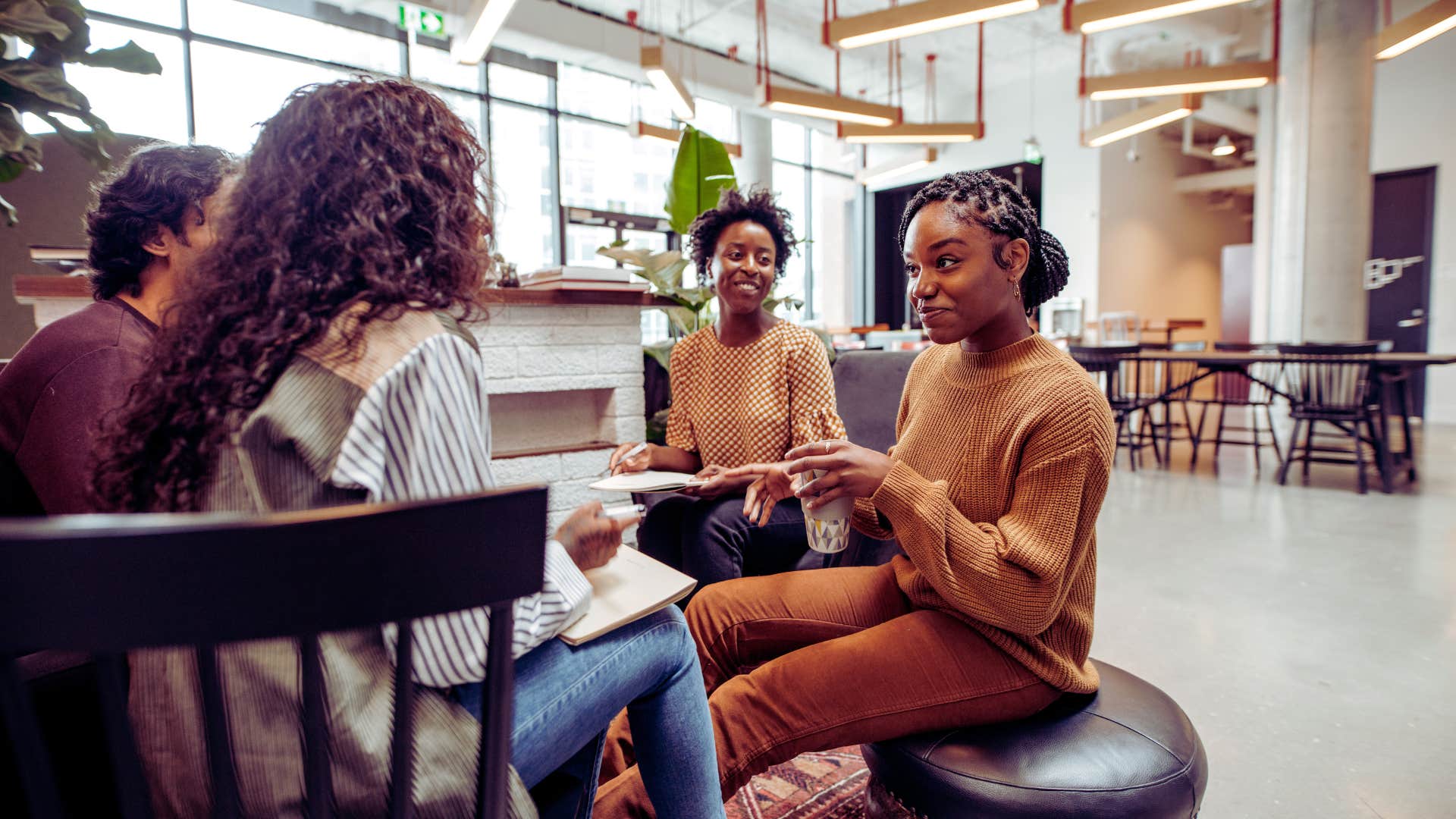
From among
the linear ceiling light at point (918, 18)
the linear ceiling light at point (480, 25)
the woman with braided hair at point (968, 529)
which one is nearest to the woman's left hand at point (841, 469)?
the woman with braided hair at point (968, 529)

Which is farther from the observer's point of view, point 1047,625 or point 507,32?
point 507,32

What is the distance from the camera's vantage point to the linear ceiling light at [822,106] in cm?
580

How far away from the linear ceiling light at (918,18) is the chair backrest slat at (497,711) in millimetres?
4575

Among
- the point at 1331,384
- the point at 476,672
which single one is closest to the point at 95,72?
the point at 476,672

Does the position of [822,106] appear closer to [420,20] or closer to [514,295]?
[420,20]

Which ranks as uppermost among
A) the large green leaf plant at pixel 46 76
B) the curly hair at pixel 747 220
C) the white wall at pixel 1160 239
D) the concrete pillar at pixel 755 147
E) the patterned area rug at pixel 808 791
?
the concrete pillar at pixel 755 147

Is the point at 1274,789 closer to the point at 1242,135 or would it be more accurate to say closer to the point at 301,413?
the point at 301,413

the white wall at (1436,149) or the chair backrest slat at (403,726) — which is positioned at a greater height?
the white wall at (1436,149)

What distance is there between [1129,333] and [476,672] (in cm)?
960

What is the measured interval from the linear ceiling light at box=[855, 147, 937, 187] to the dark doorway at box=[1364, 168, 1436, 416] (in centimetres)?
459

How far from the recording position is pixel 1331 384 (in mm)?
4637

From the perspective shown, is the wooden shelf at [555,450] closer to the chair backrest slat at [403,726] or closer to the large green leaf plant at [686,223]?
the large green leaf plant at [686,223]

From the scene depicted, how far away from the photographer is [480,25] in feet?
14.0

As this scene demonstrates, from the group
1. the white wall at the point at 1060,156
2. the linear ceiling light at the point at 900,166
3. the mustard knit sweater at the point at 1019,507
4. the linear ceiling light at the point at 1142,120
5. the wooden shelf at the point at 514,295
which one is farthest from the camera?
the white wall at the point at 1060,156
